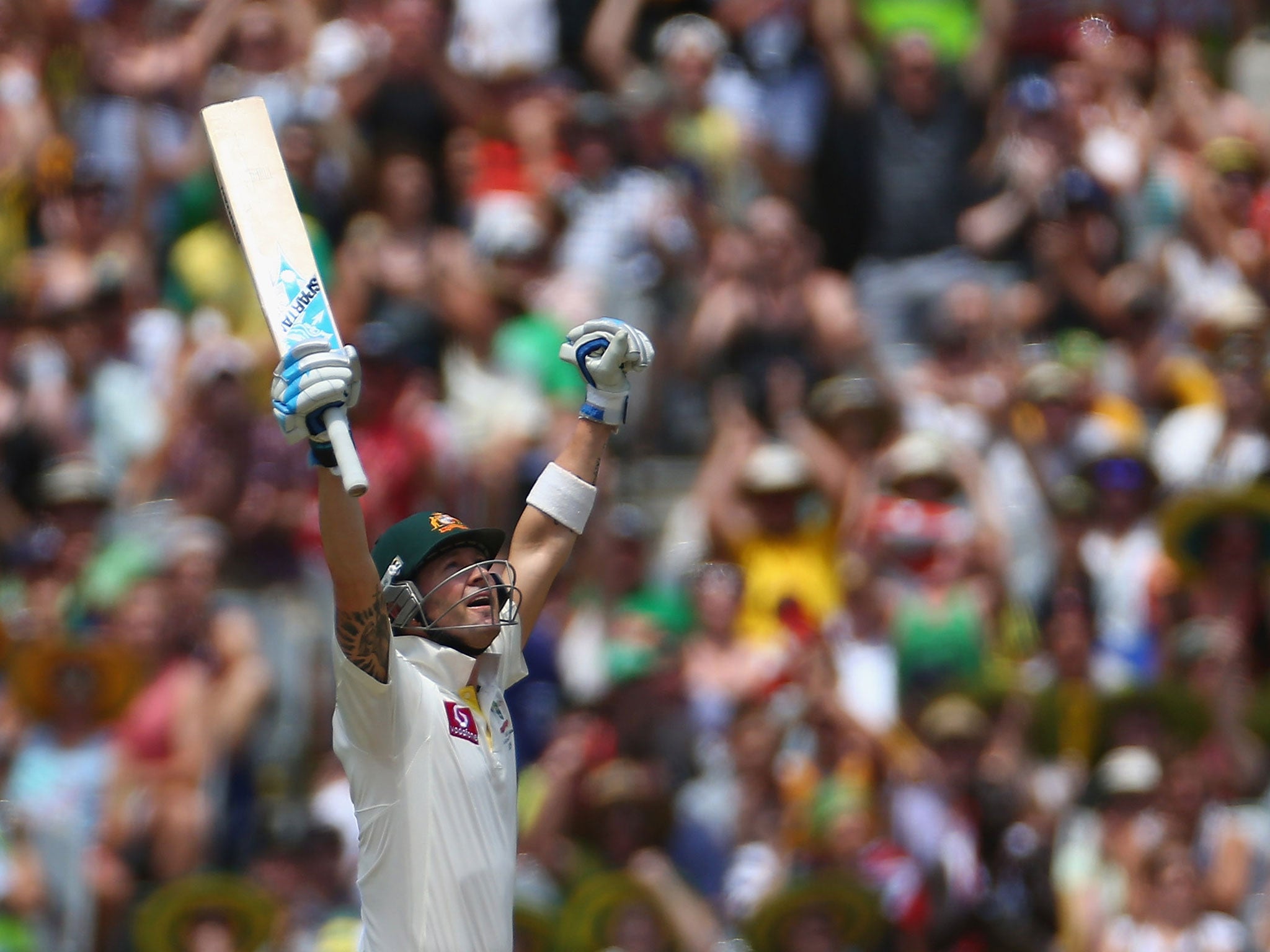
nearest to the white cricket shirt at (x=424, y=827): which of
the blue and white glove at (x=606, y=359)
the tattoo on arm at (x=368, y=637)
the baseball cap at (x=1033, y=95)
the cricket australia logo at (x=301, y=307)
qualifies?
the tattoo on arm at (x=368, y=637)

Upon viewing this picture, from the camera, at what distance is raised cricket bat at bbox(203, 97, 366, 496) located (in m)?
5.17

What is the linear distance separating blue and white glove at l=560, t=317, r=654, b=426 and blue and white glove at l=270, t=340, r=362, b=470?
1232mm

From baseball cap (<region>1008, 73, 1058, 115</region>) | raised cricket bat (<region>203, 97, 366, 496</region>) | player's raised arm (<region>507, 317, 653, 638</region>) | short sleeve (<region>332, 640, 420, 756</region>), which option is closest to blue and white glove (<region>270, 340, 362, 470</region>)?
raised cricket bat (<region>203, 97, 366, 496</region>)

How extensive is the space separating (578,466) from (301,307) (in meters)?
1.13

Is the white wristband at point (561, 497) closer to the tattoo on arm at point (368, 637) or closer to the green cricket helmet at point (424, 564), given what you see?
the green cricket helmet at point (424, 564)

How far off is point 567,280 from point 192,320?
1848 mm

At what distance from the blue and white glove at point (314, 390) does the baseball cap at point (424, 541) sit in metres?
0.68

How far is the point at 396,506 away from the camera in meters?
9.62

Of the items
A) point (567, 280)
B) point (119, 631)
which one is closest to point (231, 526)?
point (119, 631)

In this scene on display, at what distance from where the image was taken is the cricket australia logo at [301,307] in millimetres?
5121

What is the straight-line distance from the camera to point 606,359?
5.91 metres

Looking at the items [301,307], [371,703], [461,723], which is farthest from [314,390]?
[461,723]

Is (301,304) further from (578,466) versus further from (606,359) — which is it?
(578,466)

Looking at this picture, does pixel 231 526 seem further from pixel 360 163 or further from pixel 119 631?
pixel 360 163
